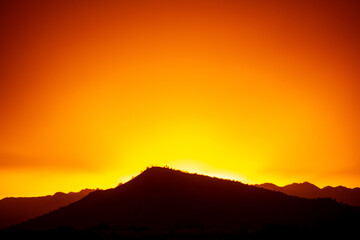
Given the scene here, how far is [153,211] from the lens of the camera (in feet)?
126

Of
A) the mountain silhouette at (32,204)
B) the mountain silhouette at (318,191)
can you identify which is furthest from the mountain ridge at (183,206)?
the mountain silhouette at (318,191)

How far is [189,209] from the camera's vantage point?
38000 millimetres

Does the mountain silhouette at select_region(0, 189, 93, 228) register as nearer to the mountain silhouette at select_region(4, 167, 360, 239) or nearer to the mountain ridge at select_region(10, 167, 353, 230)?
the mountain ridge at select_region(10, 167, 353, 230)

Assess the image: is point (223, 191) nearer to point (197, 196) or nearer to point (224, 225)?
point (197, 196)

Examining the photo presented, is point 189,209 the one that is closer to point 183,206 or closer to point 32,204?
point 183,206

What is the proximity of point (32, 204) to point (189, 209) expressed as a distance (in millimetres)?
106454

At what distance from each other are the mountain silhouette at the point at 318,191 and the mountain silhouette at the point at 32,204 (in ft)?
219

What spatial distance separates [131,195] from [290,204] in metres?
18.3

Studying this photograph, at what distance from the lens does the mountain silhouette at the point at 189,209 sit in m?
34.2

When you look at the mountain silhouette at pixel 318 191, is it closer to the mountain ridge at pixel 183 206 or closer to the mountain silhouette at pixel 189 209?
the mountain ridge at pixel 183 206

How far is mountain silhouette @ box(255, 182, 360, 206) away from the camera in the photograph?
399ft

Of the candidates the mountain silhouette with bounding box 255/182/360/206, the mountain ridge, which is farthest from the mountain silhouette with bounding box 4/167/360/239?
the mountain silhouette with bounding box 255/182/360/206

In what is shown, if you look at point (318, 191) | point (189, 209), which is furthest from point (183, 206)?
point (318, 191)

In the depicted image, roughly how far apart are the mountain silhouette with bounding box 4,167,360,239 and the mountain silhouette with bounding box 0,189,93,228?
6513 cm
